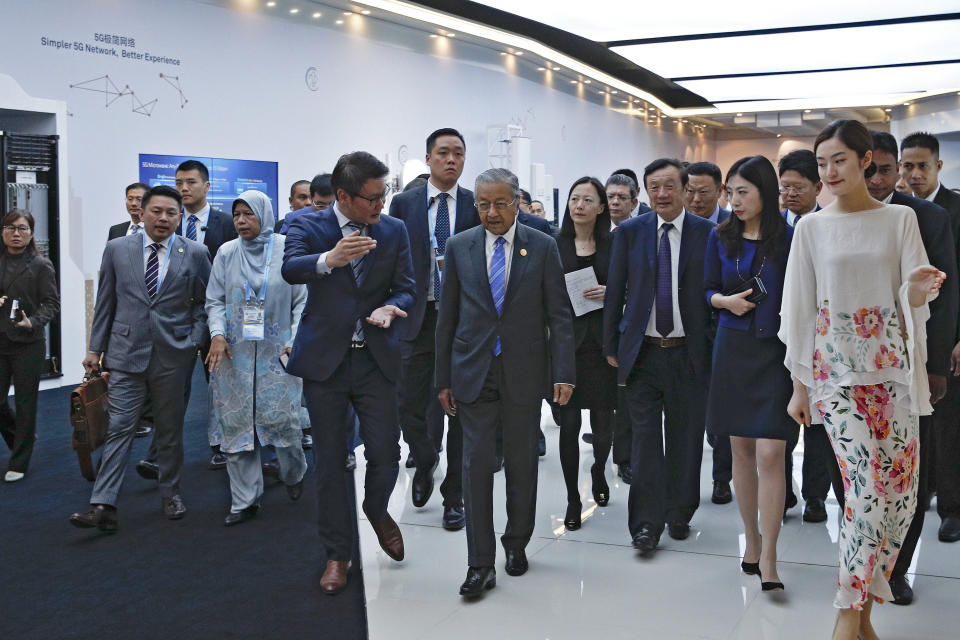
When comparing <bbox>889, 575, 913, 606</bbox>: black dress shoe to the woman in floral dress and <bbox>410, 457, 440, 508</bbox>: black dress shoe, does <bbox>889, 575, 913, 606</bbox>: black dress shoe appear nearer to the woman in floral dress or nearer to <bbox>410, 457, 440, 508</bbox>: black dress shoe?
the woman in floral dress

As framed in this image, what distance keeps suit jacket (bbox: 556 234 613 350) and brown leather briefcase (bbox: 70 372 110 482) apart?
100 inches

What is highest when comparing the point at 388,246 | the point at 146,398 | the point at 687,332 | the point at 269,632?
the point at 388,246

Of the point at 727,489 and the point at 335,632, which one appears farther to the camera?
the point at 727,489

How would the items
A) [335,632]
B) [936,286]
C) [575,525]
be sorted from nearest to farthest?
[936,286] → [335,632] → [575,525]

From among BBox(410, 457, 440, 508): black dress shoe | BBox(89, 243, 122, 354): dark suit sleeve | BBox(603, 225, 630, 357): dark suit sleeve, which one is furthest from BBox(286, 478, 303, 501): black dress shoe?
BBox(603, 225, 630, 357): dark suit sleeve

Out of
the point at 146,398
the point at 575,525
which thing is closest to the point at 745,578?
the point at 575,525

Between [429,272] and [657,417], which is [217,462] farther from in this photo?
[657,417]

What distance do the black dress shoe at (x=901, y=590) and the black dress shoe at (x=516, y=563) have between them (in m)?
1.50

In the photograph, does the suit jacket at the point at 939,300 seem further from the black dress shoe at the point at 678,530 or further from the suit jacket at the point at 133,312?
the suit jacket at the point at 133,312

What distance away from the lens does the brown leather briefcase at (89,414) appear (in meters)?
4.70

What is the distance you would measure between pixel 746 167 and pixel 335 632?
2489 mm

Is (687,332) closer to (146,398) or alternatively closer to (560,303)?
(560,303)

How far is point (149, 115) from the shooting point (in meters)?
9.98

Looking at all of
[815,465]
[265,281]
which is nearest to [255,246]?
[265,281]
